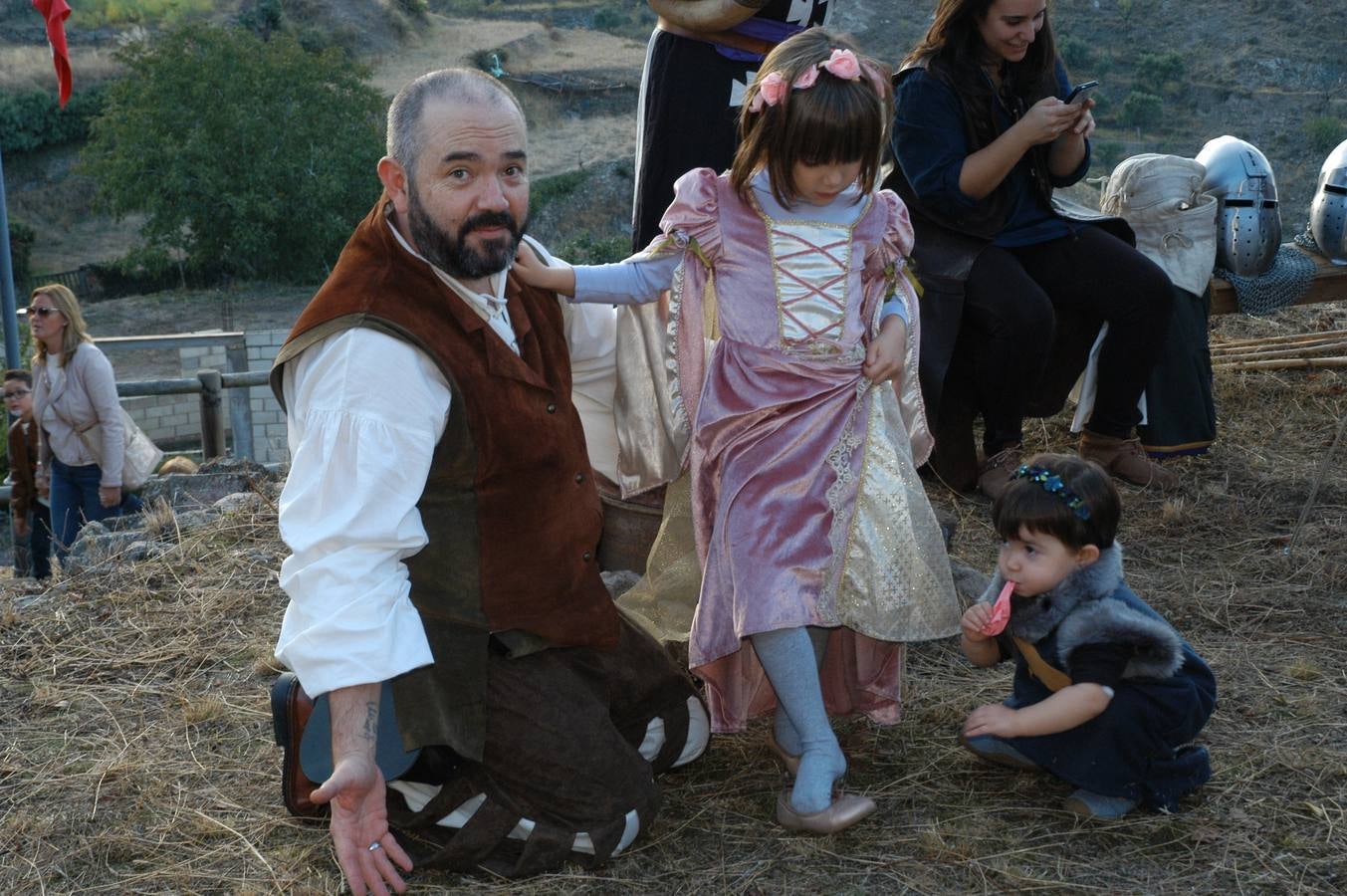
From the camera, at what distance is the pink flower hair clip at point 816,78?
8.11 ft

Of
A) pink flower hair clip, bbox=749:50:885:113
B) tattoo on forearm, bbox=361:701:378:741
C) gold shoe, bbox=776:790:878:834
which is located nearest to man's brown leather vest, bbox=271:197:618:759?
tattoo on forearm, bbox=361:701:378:741

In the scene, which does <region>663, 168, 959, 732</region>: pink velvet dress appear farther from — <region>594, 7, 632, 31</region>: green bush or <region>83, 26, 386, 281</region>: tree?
<region>594, 7, 632, 31</region>: green bush

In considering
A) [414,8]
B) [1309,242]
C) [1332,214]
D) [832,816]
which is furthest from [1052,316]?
[414,8]

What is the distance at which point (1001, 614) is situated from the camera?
8.27ft

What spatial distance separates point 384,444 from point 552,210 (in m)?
30.2

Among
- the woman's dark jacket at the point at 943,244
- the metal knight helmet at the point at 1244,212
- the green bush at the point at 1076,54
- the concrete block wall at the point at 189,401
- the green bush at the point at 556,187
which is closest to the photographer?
the woman's dark jacket at the point at 943,244

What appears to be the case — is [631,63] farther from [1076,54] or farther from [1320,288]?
[1320,288]

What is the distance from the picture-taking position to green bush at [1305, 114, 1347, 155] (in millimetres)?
22344

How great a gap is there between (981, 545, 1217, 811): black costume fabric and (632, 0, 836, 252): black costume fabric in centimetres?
192

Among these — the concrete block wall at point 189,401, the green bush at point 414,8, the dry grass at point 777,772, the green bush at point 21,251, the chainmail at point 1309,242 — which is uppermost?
the green bush at point 414,8

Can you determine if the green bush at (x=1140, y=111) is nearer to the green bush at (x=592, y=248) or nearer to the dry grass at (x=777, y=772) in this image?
the green bush at (x=592, y=248)

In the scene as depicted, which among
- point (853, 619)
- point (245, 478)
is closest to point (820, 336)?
point (853, 619)

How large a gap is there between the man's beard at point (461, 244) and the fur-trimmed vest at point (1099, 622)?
1210 millimetres

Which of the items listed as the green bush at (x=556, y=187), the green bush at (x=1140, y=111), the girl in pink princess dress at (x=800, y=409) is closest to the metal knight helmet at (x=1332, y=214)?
the girl in pink princess dress at (x=800, y=409)
